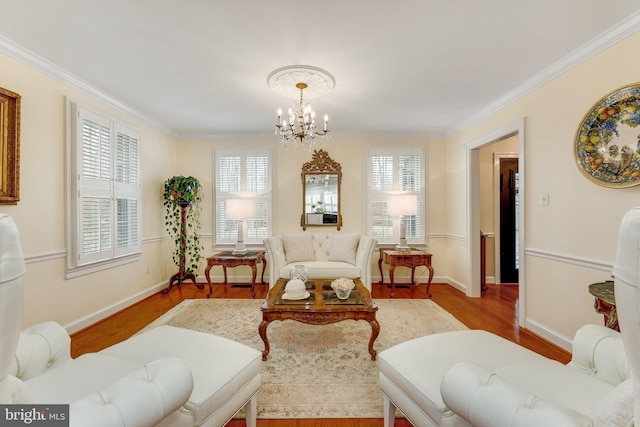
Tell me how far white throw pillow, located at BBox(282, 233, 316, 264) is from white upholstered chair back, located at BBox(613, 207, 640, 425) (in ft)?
12.3

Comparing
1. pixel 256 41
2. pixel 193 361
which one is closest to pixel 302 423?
pixel 193 361

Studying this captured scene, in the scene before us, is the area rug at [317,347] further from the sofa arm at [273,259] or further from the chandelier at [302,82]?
the chandelier at [302,82]

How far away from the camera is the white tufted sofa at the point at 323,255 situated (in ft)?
12.5

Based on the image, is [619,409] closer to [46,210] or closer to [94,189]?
[46,210]

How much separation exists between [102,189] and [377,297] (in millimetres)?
3650

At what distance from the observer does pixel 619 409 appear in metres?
0.74

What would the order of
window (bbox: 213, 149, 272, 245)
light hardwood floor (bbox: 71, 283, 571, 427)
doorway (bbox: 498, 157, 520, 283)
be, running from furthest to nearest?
window (bbox: 213, 149, 272, 245)
doorway (bbox: 498, 157, 520, 283)
light hardwood floor (bbox: 71, 283, 571, 427)

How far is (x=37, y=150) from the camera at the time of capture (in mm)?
2547

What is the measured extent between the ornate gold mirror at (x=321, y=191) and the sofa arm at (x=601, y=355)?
3.53 meters

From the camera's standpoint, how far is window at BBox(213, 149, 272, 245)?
477 centimetres

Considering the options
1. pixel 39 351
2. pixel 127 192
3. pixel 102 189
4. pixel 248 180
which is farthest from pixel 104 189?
pixel 39 351

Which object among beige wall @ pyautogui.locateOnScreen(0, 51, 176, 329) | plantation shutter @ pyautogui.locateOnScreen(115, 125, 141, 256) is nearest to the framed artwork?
beige wall @ pyautogui.locateOnScreen(0, 51, 176, 329)

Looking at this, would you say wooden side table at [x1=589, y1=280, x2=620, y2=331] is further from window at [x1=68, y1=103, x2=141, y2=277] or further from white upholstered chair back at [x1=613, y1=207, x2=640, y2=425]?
window at [x1=68, y1=103, x2=141, y2=277]

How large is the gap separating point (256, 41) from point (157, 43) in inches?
30.8
